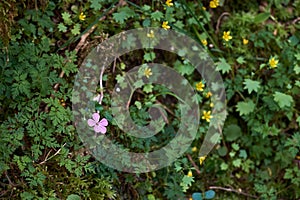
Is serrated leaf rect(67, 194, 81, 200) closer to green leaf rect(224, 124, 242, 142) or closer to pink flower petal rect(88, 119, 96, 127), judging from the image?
pink flower petal rect(88, 119, 96, 127)

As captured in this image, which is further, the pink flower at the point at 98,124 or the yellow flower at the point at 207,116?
the yellow flower at the point at 207,116

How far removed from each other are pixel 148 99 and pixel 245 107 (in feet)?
2.30

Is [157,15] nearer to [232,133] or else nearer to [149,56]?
[149,56]

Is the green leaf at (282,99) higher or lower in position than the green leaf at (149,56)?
lower

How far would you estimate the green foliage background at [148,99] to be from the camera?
2725 millimetres

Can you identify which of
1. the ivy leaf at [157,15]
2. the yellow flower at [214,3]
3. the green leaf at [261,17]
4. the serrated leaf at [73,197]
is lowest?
the serrated leaf at [73,197]

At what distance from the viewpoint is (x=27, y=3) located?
3.07 m

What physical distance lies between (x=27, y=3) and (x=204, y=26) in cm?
126

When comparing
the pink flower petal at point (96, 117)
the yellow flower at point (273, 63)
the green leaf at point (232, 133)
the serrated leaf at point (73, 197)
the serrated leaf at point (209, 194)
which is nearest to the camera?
the serrated leaf at point (73, 197)

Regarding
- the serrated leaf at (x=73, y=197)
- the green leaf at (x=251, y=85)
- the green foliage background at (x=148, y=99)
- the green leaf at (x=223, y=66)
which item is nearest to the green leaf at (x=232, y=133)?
the green foliage background at (x=148, y=99)

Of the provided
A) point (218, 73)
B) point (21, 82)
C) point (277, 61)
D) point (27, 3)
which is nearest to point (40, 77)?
point (21, 82)

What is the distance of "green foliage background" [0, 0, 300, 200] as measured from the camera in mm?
2725

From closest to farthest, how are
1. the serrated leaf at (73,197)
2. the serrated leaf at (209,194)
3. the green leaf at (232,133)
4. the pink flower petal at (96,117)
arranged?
the serrated leaf at (73,197)
the pink flower petal at (96,117)
the serrated leaf at (209,194)
the green leaf at (232,133)

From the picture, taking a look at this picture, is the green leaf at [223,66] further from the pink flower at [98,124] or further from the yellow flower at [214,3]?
the pink flower at [98,124]
